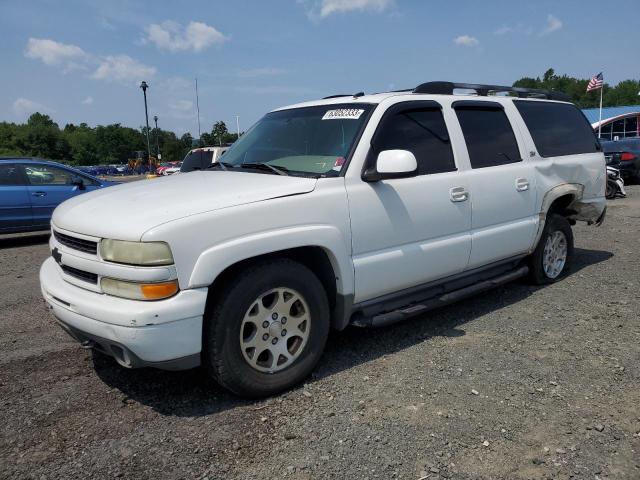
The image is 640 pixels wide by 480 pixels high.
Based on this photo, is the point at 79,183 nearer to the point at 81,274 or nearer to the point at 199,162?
the point at 199,162

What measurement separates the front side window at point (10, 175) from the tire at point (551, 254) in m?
8.77

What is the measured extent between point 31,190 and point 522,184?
8.55 metres

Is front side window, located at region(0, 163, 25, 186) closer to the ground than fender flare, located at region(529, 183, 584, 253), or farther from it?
farther from it

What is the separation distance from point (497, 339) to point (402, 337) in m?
0.74

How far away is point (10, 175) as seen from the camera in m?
9.46

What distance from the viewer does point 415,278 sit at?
3949 mm

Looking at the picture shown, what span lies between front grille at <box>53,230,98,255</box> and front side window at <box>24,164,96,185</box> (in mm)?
7251

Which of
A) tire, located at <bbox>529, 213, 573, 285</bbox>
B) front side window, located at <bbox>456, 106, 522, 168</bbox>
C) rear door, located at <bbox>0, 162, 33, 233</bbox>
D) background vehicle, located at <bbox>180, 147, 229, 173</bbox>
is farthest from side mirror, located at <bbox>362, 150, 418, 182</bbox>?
rear door, located at <bbox>0, 162, 33, 233</bbox>

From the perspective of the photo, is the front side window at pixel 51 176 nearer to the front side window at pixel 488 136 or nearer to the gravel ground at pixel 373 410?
the gravel ground at pixel 373 410

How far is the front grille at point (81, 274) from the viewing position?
3.01 meters

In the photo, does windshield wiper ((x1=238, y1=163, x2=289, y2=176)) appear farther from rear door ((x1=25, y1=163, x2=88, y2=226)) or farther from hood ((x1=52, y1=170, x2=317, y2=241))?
rear door ((x1=25, y1=163, x2=88, y2=226))

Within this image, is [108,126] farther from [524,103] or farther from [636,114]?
[524,103]

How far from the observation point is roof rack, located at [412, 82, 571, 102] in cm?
438

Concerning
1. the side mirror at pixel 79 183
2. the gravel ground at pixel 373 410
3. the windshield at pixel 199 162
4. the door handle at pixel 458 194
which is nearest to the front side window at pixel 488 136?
the door handle at pixel 458 194
